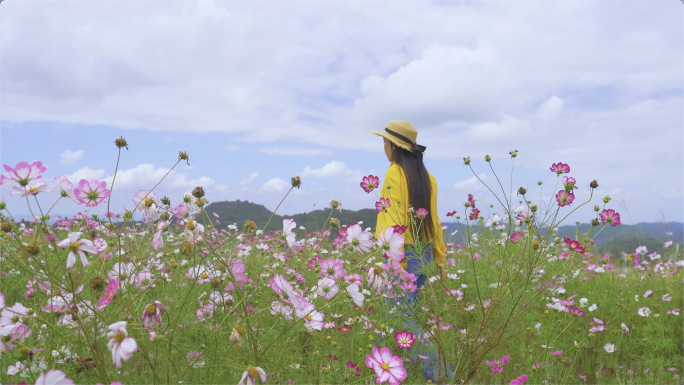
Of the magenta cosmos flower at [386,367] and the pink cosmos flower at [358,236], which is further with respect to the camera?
the pink cosmos flower at [358,236]

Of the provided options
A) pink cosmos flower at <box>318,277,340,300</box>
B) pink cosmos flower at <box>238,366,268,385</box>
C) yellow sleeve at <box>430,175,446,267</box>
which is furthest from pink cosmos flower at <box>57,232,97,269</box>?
yellow sleeve at <box>430,175,446,267</box>

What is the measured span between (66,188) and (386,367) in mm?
1229

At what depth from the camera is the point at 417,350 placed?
6.90 feet

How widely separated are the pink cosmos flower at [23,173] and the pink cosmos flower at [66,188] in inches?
3.5

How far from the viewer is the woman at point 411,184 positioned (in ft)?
9.23

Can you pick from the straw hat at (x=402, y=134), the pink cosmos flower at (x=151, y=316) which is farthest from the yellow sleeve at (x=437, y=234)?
the pink cosmos flower at (x=151, y=316)

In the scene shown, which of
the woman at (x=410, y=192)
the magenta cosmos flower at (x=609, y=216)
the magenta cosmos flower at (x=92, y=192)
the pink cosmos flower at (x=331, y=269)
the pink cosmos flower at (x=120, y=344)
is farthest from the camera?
the woman at (x=410, y=192)

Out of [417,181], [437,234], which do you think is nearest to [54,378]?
[417,181]

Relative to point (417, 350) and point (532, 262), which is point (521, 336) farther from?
point (532, 262)

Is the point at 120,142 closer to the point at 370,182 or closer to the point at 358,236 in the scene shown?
the point at 358,236

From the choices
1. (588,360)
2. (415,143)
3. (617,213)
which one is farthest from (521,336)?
(415,143)

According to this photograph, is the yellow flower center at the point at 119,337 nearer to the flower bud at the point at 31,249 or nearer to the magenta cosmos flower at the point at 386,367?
the flower bud at the point at 31,249

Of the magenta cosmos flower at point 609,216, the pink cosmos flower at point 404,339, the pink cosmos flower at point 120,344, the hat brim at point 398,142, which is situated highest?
the hat brim at point 398,142

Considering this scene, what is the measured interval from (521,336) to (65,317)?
2.32 m
